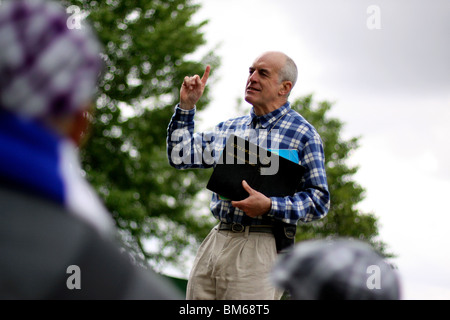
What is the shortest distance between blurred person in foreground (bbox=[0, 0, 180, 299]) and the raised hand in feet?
4.93

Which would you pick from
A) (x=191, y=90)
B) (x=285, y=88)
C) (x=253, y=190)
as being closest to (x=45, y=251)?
(x=253, y=190)

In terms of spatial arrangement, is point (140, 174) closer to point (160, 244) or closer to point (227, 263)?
point (160, 244)

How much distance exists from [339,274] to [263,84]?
1703mm

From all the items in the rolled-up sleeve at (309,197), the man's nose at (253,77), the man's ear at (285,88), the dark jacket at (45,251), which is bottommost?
the dark jacket at (45,251)

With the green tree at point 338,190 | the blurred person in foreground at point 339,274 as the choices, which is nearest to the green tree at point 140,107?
the green tree at point 338,190

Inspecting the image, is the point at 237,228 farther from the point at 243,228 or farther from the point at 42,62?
the point at 42,62

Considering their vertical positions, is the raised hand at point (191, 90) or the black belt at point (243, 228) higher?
the raised hand at point (191, 90)

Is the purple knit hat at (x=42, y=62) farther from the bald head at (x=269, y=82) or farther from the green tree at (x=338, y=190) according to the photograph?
the green tree at (x=338, y=190)

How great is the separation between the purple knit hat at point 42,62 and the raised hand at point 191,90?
4.92 ft

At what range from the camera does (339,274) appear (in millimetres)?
1085

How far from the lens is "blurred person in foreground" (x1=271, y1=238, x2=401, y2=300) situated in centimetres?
109

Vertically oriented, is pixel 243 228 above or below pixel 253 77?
below

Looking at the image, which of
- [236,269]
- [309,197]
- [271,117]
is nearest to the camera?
[309,197]

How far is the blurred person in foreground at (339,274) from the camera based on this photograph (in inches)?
42.8
